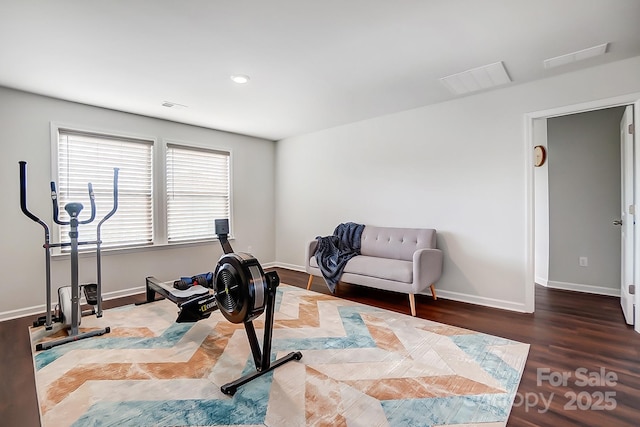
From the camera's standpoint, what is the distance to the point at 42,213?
3463mm

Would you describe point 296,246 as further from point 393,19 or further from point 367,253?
point 393,19

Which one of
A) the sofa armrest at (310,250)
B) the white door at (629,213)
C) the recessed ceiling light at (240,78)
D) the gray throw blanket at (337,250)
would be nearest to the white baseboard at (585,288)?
the white door at (629,213)

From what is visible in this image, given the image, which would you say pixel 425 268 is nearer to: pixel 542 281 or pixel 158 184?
pixel 542 281

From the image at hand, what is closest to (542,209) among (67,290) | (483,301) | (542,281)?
(542,281)

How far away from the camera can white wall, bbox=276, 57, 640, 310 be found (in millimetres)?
3248

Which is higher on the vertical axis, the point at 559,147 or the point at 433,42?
the point at 433,42

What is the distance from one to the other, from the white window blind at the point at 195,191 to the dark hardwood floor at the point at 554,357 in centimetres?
121

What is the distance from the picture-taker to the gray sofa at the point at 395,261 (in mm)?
3340

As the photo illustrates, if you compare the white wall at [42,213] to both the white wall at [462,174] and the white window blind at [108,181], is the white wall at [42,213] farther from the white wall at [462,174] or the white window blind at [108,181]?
the white wall at [462,174]

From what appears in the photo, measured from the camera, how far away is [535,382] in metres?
2.00

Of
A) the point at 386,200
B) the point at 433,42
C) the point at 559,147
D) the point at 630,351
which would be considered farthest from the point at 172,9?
the point at 559,147

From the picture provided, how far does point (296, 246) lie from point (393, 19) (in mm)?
4048

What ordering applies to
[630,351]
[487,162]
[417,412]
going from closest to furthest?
1. [417,412]
2. [630,351]
3. [487,162]

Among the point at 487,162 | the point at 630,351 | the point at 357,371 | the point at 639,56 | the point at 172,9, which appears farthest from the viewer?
the point at 487,162
